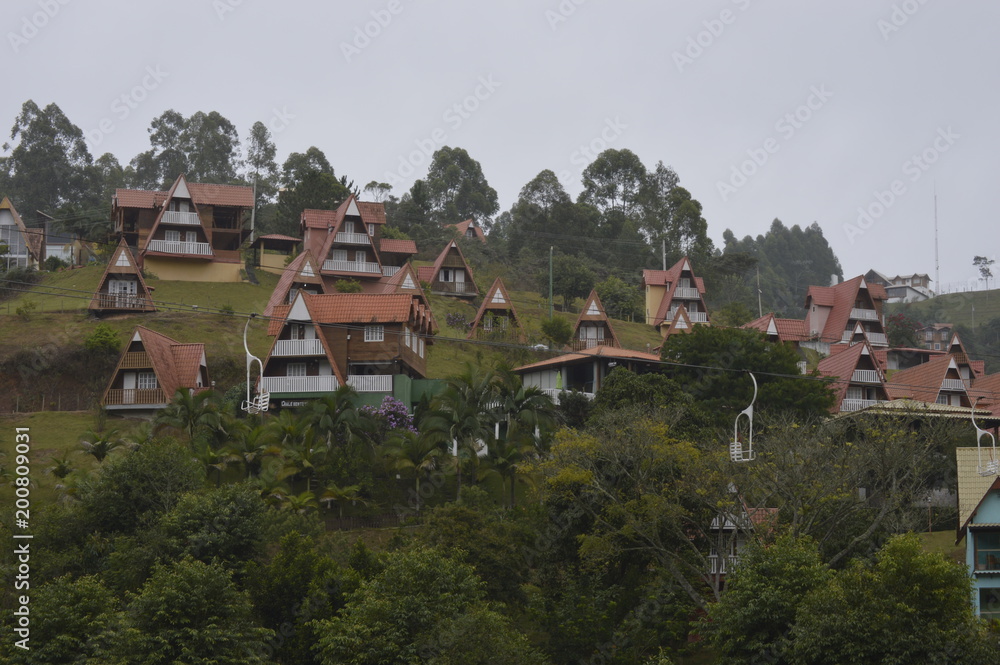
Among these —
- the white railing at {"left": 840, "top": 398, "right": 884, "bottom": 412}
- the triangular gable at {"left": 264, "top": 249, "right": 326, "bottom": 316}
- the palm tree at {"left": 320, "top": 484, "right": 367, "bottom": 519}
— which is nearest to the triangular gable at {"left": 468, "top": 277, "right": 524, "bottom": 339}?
the triangular gable at {"left": 264, "top": 249, "right": 326, "bottom": 316}

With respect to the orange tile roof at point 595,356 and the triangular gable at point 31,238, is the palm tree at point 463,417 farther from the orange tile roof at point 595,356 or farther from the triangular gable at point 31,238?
the triangular gable at point 31,238

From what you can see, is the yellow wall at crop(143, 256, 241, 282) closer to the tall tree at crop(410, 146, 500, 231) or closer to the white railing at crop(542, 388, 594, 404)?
the white railing at crop(542, 388, 594, 404)

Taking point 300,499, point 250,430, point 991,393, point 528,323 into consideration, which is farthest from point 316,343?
point 991,393

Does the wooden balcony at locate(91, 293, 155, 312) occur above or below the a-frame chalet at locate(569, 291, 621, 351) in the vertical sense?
above

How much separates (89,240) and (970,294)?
11477 centimetres

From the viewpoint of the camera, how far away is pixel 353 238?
75.9 metres

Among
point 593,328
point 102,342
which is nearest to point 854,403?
point 593,328

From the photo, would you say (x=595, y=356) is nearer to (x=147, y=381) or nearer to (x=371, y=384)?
(x=371, y=384)

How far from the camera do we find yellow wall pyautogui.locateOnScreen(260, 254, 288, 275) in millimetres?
81938

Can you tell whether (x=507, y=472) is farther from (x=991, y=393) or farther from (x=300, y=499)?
(x=991, y=393)

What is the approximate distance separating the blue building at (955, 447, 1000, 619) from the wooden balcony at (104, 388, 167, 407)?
32430mm

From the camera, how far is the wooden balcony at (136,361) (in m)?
49.7

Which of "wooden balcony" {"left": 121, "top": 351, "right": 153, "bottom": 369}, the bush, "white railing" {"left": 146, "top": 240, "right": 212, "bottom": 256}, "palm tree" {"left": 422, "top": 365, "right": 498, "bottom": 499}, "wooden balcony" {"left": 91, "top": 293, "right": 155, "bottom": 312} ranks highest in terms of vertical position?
"white railing" {"left": 146, "top": 240, "right": 212, "bottom": 256}

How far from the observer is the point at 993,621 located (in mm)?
30266
